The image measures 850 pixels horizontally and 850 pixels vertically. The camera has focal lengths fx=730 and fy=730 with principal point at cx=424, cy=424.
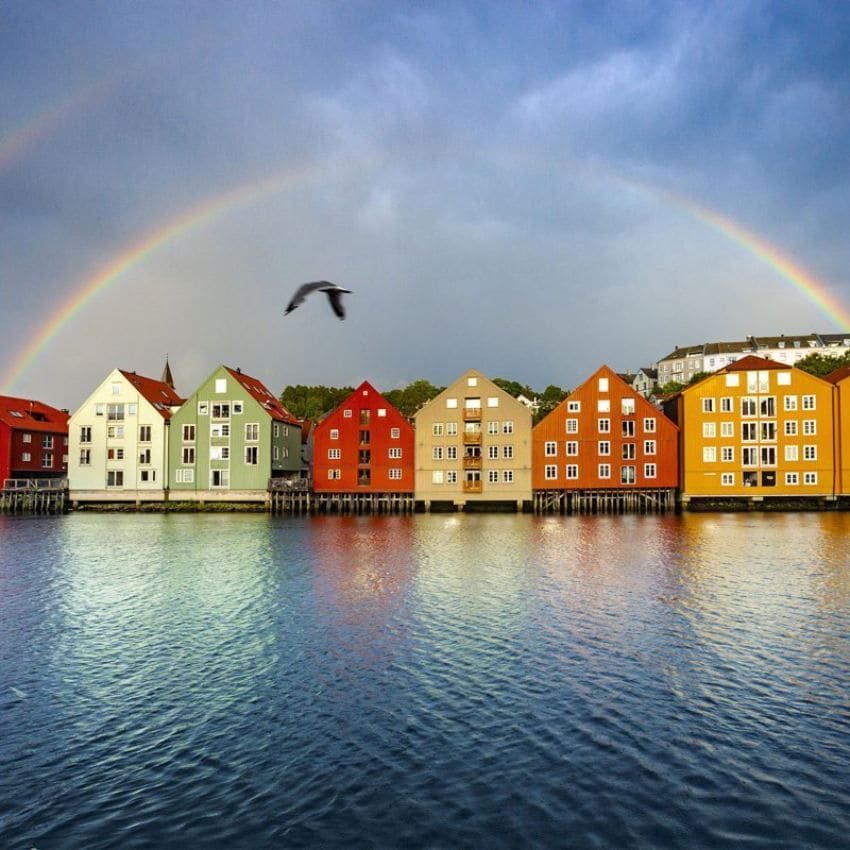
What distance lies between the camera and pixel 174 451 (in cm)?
9538

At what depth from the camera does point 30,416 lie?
110m

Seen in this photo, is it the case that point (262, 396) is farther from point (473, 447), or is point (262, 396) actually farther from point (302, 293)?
point (302, 293)

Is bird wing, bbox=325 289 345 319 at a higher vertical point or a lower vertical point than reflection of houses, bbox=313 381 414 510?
higher

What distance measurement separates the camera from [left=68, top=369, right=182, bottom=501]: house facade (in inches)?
3770

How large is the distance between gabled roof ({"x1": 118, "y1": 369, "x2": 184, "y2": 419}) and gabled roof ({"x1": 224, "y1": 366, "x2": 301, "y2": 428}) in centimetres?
1072

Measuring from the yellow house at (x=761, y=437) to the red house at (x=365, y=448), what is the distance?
3527 cm

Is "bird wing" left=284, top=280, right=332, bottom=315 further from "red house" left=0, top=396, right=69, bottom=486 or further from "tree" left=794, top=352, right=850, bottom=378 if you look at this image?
"tree" left=794, top=352, right=850, bottom=378

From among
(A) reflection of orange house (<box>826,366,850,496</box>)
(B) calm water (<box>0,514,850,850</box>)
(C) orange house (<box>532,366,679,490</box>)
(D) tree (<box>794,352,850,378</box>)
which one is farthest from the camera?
(D) tree (<box>794,352,850,378</box>)

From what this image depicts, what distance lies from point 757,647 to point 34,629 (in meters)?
26.4

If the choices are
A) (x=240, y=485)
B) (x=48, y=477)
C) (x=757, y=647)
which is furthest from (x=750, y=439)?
(x=48, y=477)

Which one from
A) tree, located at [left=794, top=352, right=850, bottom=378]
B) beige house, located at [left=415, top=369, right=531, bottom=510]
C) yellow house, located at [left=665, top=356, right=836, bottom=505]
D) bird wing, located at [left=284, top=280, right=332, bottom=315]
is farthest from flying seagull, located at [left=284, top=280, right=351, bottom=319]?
tree, located at [left=794, top=352, right=850, bottom=378]

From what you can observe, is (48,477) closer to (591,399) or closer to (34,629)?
(591,399)

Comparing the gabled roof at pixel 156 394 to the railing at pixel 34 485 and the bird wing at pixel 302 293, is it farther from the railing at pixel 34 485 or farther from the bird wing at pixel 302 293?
the bird wing at pixel 302 293

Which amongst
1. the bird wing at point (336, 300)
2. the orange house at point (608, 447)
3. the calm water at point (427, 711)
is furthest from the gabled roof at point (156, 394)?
the bird wing at point (336, 300)
